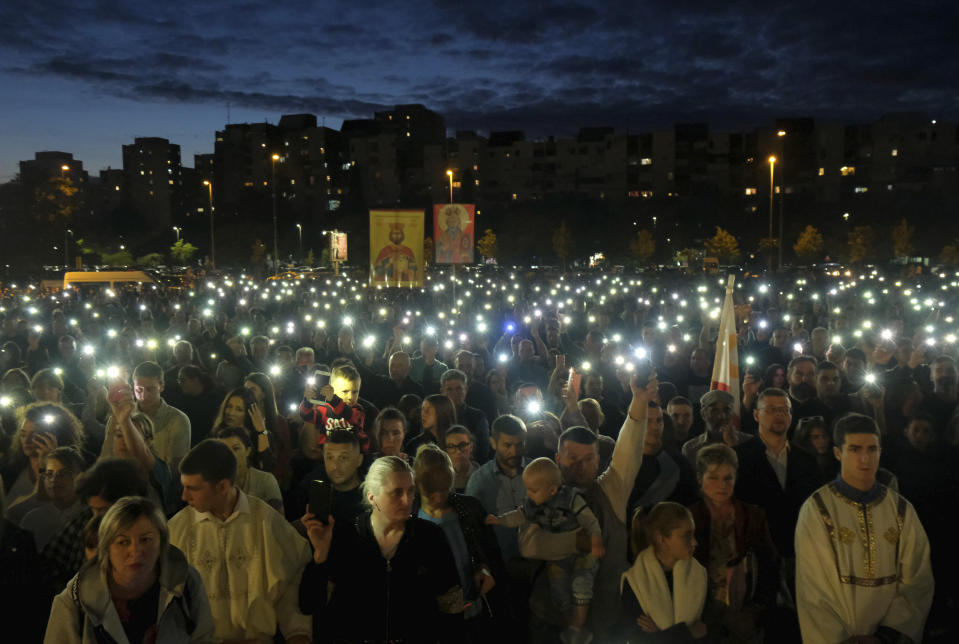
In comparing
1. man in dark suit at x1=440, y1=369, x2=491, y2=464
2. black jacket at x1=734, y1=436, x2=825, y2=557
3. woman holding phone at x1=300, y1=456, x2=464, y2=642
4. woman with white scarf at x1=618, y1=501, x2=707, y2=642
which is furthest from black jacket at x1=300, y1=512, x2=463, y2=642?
man in dark suit at x1=440, y1=369, x2=491, y2=464

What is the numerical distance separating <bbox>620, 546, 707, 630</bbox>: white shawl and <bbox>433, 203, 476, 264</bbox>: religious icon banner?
11583 mm

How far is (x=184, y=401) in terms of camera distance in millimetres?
7852

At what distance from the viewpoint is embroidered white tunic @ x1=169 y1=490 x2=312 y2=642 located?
3.75m

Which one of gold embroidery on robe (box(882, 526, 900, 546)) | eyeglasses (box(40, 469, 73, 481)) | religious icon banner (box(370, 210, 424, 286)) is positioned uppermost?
religious icon banner (box(370, 210, 424, 286))

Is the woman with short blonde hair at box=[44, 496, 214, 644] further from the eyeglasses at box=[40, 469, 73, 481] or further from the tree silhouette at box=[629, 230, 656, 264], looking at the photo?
the tree silhouette at box=[629, 230, 656, 264]

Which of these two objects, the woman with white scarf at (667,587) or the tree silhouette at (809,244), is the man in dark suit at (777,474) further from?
the tree silhouette at (809,244)

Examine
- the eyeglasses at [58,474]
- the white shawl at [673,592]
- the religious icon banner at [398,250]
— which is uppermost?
the religious icon banner at [398,250]

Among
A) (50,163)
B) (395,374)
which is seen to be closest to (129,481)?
(395,374)

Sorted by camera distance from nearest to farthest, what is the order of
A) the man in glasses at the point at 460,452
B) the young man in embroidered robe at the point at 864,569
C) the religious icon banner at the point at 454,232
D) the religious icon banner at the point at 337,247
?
the young man in embroidered robe at the point at 864,569
the man in glasses at the point at 460,452
the religious icon banner at the point at 454,232
the religious icon banner at the point at 337,247

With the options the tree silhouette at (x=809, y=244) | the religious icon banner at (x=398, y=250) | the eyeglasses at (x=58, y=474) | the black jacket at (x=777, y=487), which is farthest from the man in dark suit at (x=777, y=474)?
the tree silhouette at (x=809, y=244)

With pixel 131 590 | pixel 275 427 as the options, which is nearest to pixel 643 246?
pixel 275 427

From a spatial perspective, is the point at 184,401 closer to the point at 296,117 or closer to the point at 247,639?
the point at 247,639

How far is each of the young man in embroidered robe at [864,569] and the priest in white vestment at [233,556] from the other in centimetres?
253

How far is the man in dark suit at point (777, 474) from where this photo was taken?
5.02 m
